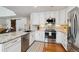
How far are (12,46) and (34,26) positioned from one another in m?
0.39

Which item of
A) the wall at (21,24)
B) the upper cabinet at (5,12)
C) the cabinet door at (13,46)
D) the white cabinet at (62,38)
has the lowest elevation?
the cabinet door at (13,46)

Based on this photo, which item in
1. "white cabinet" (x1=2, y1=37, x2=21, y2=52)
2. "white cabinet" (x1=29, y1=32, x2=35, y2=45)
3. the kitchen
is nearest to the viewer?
"white cabinet" (x1=2, y1=37, x2=21, y2=52)

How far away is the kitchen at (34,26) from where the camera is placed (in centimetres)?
149

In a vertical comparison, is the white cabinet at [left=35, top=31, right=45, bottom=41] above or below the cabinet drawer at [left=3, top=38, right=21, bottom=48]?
above

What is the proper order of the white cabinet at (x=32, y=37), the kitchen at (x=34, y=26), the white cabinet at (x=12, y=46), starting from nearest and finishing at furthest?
1. the white cabinet at (x=12, y=46)
2. the kitchen at (x=34, y=26)
3. the white cabinet at (x=32, y=37)

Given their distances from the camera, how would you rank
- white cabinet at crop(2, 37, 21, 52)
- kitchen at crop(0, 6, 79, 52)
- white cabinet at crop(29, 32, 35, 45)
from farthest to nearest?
1. white cabinet at crop(29, 32, 35, 45)
2. kitchen at crop(0, 6, 79, 52)
3. white cabinet at crop(2, 37, 21, 52)

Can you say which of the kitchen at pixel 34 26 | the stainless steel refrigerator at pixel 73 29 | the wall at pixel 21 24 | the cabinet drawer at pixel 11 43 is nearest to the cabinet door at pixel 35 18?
the kitchen at pixel 34 26

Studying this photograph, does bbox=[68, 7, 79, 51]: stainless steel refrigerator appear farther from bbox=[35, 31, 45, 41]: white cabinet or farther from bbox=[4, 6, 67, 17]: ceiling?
bbox=[35, 31, 45, 41]: white cabinet

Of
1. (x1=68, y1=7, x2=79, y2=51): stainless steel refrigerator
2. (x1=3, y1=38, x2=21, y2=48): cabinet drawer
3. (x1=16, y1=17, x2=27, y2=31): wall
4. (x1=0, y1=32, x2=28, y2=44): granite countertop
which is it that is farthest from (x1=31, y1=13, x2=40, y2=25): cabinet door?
(x1=68, y1=7, x2=79, y2=51): stainless steel refrigerator

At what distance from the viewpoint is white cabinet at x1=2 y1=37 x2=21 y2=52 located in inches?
54.4

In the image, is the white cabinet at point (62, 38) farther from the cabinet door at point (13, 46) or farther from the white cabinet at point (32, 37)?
the cabinet door at point (13, 46)

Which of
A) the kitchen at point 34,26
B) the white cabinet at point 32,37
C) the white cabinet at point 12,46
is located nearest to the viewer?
the white cabinet at point 12,46
